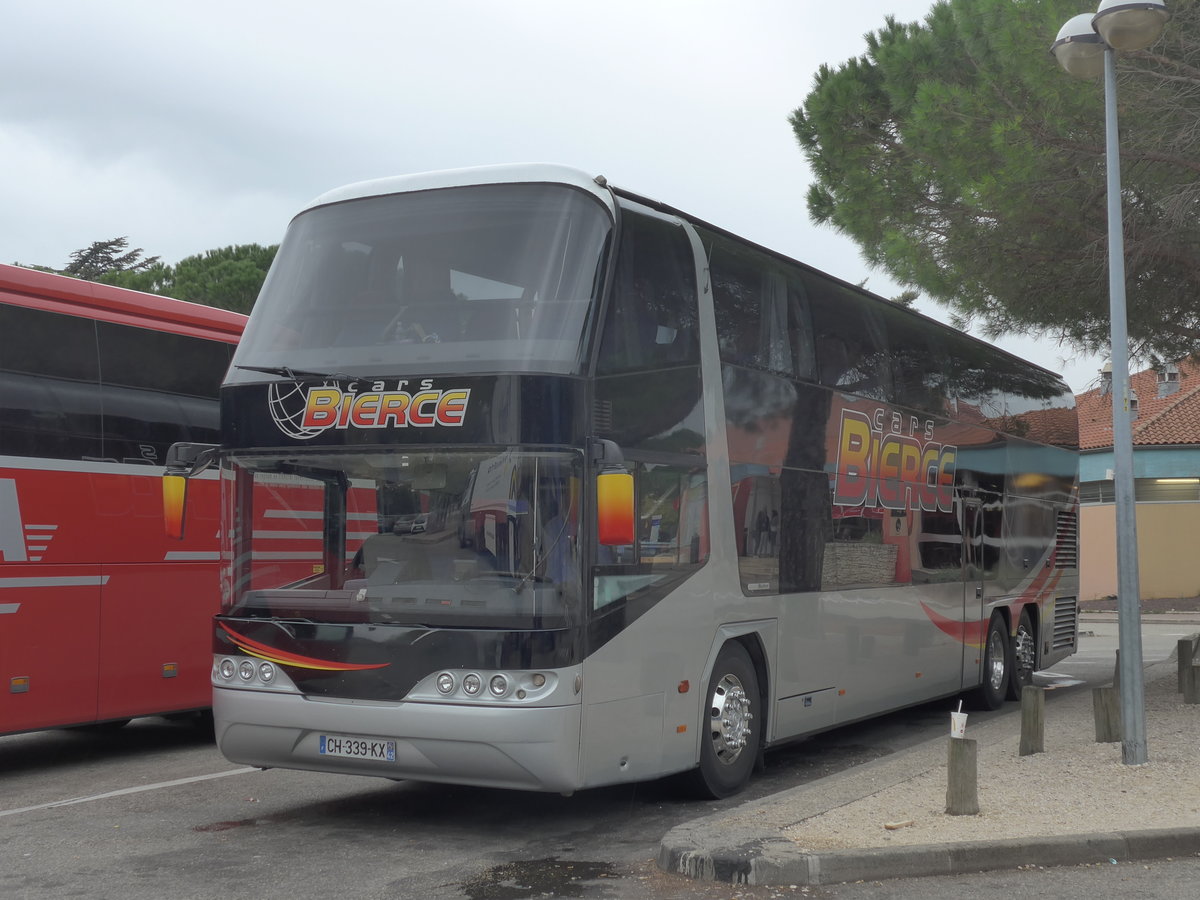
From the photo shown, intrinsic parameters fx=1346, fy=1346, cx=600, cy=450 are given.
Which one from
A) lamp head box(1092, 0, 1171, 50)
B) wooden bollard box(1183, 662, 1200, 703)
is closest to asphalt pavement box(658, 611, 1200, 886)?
lamp head box(1092, 0, 1171, 50)

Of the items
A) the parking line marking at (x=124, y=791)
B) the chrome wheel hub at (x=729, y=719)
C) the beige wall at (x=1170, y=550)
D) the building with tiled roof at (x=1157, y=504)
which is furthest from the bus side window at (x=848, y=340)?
the beige wall at (x=1170, y=550)

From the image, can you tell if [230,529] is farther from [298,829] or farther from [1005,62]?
[1005,62]

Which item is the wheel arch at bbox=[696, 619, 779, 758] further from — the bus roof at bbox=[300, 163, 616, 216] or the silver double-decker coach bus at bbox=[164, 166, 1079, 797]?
the bus roof at bbox=[300, 163, 616, 216]

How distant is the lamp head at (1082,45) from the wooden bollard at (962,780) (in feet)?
16.3

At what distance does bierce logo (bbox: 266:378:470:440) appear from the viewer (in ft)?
Result: 25.1

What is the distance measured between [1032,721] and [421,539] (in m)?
4.96

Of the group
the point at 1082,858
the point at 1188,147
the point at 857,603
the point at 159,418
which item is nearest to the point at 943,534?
the point at 857,603

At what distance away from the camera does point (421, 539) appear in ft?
25.2

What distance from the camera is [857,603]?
1137 centimetres

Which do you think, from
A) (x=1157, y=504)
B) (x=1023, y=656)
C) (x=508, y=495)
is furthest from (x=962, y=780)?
(x=1157, y=504)

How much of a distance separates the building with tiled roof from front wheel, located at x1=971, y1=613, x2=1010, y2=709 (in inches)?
1104

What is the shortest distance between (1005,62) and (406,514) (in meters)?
8.57

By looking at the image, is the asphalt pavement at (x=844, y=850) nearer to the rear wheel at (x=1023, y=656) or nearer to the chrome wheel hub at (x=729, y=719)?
the chrome wheel hub at (x=729, y=719)

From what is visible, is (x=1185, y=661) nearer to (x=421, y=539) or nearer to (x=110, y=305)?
(x=421, y=539)
